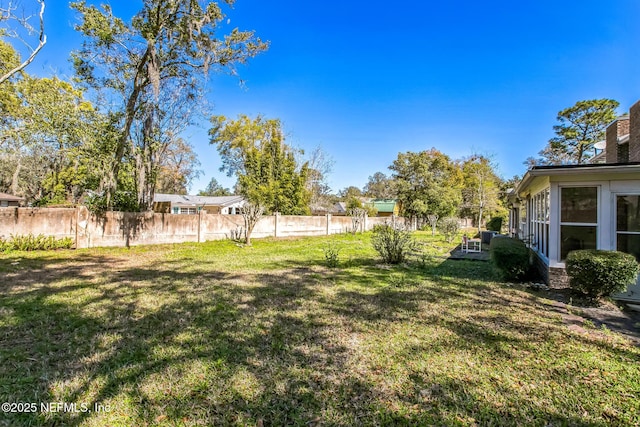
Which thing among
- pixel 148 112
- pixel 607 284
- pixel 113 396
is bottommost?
pixel 113 396

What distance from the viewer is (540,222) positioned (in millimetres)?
7523

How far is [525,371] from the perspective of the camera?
2844 millimetres

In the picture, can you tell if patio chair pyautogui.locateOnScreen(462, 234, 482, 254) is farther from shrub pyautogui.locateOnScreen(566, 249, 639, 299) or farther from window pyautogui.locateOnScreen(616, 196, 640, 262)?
shrub pyautogui.locateOnScreen(566, 249, 639, 299)

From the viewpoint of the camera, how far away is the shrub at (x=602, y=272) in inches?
190

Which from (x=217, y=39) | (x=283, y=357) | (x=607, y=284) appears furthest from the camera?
(x=217, y=39)

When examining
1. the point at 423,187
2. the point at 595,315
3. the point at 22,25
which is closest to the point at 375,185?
the point at 423,187

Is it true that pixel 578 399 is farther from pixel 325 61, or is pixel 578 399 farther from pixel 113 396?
pixel 325 61

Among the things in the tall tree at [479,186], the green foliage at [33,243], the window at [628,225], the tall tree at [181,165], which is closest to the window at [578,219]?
the window at [628,225]

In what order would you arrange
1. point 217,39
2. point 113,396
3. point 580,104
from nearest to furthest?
1. point 113,396
2. point 217,39
3. point 580,104

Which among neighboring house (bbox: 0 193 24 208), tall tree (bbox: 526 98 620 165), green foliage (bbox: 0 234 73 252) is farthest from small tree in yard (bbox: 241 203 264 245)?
tall tree (bbox: 526 98 620 165)

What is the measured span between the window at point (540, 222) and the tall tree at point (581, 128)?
24.6 meters

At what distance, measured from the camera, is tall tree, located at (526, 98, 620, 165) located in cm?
2623

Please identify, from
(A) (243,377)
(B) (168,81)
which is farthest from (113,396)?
(B) (168,81)

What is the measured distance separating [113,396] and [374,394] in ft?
6.76
